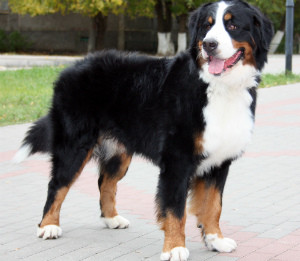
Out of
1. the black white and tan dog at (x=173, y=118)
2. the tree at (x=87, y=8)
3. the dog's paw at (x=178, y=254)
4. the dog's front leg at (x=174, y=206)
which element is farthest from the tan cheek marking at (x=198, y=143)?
the tree at (x=87, y=8)

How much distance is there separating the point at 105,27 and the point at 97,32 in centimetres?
65

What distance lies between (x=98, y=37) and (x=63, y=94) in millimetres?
29229

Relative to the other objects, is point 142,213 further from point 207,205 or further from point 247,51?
point 247,51

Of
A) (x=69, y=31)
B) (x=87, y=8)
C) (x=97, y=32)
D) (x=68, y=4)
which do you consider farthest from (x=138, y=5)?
(x=69, y=31)

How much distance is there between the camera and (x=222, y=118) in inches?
172

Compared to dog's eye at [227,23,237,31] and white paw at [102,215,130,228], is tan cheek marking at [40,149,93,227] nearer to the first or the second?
white paw at [102,215,130,228]

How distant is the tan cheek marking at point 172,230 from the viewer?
441 centimetres

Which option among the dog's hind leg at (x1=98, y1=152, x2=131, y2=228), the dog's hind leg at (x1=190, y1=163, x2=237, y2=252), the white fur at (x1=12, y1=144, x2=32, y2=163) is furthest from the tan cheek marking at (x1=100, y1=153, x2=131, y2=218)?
the dog's hind leg at (x1=190, y1=163, x2=237, y2=252)

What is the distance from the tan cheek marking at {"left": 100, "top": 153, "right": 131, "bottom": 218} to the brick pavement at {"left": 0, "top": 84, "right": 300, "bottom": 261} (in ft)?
0.54

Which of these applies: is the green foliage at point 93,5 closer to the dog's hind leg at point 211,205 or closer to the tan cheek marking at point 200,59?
the dog's hind leg at point 211,205

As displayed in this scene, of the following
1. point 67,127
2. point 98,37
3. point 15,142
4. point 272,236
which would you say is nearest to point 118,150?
point 67,127

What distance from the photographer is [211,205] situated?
474cm

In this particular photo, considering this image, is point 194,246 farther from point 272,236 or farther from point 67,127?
point 67,127

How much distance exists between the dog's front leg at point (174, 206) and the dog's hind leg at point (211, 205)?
1.00 feet
